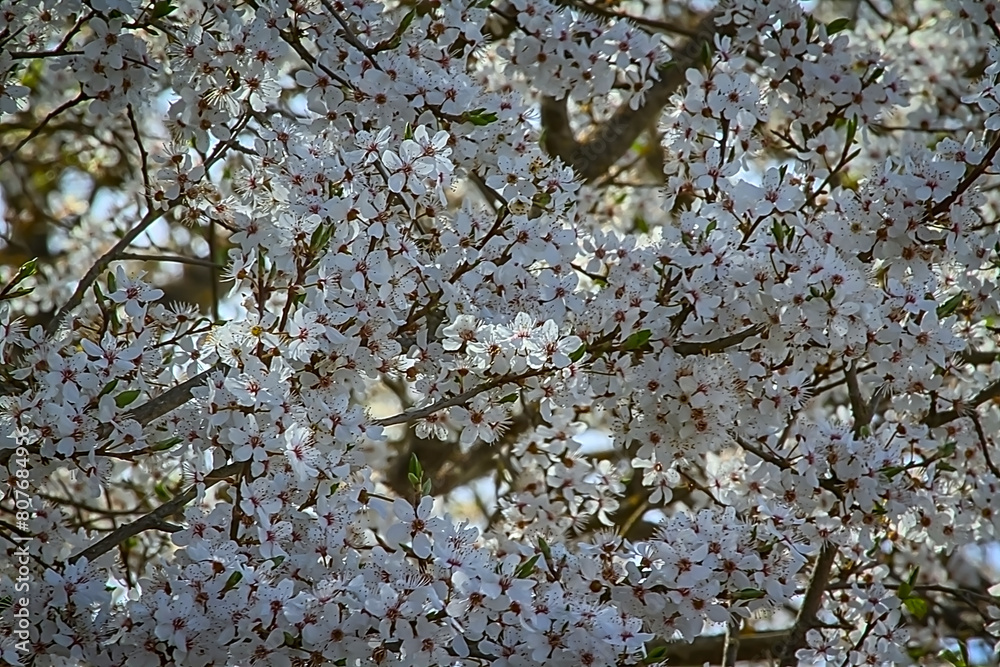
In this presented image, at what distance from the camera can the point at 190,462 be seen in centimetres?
262

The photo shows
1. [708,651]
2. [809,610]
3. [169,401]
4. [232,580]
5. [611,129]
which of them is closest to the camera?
[232,580]

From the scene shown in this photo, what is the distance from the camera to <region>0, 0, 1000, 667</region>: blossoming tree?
244 cm

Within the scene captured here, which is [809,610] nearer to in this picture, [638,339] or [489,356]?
[638,339]

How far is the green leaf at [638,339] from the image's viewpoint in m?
2.65

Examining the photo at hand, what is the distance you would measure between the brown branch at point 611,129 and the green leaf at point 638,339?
185 cm

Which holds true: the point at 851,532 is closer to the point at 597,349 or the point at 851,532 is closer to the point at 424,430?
the point at 597,349

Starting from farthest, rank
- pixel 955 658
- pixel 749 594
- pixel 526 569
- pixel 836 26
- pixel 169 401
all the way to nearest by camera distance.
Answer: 1. pixel 836 26
2. pixel 955 658
3. pixel 169 401
4. pixel 749 594
5. pixel 526 569

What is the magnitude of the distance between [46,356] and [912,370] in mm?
2352

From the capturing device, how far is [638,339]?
2.65 meters

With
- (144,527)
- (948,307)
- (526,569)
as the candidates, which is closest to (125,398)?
(144,527)

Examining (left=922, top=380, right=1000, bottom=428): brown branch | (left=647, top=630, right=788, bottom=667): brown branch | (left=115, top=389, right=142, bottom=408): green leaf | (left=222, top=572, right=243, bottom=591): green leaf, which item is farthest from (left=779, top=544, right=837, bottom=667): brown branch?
(left=115, top=389, right=142, bottom=408): green leaf

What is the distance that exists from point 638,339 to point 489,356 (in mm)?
387

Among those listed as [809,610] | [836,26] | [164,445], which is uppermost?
[836,26]

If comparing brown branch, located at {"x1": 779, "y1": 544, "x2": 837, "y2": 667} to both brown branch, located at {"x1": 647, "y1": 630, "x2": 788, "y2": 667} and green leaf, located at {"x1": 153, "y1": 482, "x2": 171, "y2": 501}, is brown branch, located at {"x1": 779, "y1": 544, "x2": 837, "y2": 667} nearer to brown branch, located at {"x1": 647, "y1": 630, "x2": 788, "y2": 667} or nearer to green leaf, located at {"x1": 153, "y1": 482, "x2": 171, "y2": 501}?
brown branch, located at {"x1": 647, "y1": 630, "x2": 788, "y2": 667}
